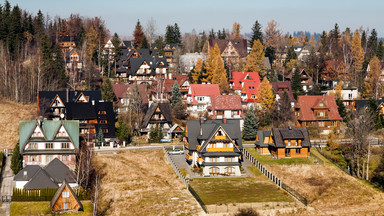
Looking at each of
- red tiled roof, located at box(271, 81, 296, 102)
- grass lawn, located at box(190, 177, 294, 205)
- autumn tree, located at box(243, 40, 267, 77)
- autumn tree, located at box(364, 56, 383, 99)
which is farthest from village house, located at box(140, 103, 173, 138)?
autumn tree, located at box(364, 56, 383, 99)

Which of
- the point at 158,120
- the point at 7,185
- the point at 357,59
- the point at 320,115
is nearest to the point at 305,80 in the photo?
the point at 357,59

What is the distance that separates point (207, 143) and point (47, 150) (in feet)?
66.0

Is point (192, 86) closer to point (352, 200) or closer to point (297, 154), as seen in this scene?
point (297, 154)

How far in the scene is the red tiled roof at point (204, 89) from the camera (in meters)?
97.8

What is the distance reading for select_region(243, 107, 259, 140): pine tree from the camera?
8638 centimetres

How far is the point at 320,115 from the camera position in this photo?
91.8 meters

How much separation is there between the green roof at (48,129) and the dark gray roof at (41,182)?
845cm

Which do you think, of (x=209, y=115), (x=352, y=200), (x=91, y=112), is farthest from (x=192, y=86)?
(x=352, y=200)

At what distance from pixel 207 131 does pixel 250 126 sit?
14558mm

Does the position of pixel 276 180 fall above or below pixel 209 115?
below

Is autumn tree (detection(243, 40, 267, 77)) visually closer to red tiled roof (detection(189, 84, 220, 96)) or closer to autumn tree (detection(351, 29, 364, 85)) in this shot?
red tiled roof (detection(189, 84, 220, 96))

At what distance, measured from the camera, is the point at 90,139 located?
79.4 meters

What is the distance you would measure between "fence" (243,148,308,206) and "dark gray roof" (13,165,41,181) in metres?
27.5

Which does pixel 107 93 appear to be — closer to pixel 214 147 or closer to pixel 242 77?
pixel 242 77
